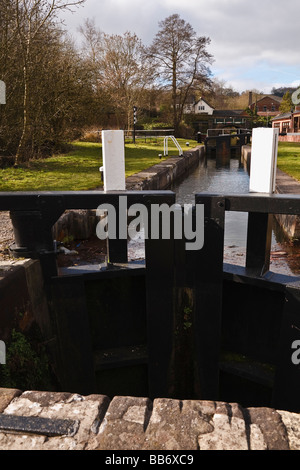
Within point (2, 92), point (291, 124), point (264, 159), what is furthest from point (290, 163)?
point (291, 124)

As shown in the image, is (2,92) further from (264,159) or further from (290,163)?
(290,163)

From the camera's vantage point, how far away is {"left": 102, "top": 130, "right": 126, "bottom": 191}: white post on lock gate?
133 inches

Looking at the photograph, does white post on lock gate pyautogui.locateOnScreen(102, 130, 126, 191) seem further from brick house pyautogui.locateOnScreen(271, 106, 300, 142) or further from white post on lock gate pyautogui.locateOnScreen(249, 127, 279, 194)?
brick house pyautogui.locateOnScreen(271, 106, 300, 142)

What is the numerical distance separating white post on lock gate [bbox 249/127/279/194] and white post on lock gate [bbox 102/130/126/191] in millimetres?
1177

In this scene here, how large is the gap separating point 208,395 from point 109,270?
1620 millimetres

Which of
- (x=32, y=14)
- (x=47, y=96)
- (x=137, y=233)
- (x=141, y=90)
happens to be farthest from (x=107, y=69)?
(x=137, y=233)

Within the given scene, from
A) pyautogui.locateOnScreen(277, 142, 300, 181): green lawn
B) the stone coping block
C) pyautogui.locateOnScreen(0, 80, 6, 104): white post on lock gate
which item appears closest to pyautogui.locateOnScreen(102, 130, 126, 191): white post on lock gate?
the stone coping block

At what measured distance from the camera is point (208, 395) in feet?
12.5

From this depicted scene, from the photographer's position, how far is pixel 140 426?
168 centimetres

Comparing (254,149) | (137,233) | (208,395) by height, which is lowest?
(208,395)

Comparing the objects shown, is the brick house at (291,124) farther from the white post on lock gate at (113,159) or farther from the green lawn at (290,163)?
the white post on lock gate at (113,159)

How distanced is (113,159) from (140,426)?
7.81ft

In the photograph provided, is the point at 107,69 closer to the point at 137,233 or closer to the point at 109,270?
the point at 137,233

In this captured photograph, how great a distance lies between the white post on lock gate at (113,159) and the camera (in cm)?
339
